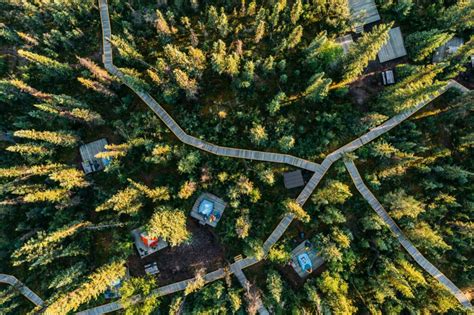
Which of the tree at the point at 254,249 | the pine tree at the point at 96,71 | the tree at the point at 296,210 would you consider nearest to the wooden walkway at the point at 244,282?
the tree at the point at 254,249

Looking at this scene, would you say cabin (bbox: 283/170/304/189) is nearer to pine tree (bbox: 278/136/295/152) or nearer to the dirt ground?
pine tree (bbox: 278/136/295/152)

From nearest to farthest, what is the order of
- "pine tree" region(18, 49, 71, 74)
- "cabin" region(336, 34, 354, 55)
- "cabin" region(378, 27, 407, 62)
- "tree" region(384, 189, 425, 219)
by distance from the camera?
"tree" region(384, 189, 425, 219)
"pine tree" region(18, 49, 71, 74)
"cabin" region(378, 27, 407, 62)
"cabin" region(336, 34, 354, 55)

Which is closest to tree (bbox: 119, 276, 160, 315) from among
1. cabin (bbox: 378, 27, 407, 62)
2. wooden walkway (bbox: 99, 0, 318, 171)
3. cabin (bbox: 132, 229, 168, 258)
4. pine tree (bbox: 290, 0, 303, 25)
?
cabin (bbox: 132, 229, 168, 258)

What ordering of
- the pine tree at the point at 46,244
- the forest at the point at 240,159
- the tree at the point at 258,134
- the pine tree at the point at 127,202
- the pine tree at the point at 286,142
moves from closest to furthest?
the pine tree at the point at 46,244
the pine tree at the point at 127,202
the forest at the point at 240,159
the pine tree at the point at 286,142
the tree at the point at 258,134

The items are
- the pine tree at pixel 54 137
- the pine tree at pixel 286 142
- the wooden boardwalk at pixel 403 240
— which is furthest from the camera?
the wooden boardwalk at pixel 403 240

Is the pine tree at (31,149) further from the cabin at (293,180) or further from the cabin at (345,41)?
the cabin at (345,41)

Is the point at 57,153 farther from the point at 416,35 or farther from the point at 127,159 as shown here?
the point at 416,35

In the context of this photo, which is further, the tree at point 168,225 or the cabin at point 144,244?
the cabin at point 144,244

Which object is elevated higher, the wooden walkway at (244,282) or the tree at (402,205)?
the tree at (402,205)
